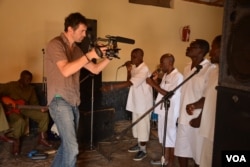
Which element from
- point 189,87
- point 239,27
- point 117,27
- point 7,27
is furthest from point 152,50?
point 239,27

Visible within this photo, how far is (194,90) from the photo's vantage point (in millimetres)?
2133

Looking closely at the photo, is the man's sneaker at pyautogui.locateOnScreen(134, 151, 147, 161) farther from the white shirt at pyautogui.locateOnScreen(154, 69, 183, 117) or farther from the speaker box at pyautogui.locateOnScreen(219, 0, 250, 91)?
the speaker box at pyautogui.locateOnScreen(219, 0, 250, 91)

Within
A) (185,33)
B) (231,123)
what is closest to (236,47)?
(231,123)

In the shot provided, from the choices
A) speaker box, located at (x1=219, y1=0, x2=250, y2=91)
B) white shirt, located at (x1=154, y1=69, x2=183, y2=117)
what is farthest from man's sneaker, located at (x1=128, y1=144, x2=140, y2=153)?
speaker box, located at (x1=219, y1=0, x2=250, y2=91)

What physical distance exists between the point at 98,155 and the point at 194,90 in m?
1.53

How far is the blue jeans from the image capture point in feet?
6.23

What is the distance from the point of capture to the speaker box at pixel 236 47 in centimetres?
109

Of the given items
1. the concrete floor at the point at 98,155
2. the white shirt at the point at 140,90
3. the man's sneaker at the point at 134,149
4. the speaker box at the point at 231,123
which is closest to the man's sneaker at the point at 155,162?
the concrete floor at the point at 98,155

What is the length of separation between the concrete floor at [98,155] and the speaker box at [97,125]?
87 millimetres

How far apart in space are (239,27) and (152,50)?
4.00m

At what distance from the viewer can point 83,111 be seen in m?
3.29

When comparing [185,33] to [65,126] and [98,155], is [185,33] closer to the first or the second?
[98,155]

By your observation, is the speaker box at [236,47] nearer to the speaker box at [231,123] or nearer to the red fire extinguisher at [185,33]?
the speaker box at [231,123]

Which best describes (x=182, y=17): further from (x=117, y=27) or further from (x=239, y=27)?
(x=239, y=27)
